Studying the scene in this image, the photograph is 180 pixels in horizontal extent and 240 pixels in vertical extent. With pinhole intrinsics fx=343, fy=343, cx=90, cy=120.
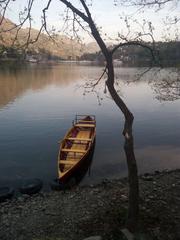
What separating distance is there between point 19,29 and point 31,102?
48.6 meters

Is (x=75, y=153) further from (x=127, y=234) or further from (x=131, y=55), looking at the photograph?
(x=127, y=234)

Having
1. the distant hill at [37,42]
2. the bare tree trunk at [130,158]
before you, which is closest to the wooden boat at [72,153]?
the bare tree trunk at [130,158]

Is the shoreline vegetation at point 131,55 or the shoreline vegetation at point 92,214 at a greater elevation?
the shoreline vegetation at point 131,55

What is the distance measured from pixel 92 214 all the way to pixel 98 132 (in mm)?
23043

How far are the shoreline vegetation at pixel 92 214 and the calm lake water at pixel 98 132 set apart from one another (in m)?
4.47

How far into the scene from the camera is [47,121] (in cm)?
4209

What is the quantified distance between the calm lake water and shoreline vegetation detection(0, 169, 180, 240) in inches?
176

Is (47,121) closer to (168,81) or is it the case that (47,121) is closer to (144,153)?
(144,153)

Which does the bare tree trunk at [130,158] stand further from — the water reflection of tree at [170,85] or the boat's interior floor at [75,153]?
the boat's interior floor at [75,153]

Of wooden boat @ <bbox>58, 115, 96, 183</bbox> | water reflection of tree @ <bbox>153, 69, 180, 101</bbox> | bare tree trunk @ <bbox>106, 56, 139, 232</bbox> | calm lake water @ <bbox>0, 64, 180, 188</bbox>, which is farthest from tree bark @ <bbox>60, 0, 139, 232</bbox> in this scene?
wooden boat @ <bbox>58, 115, 96, 183</bbox>

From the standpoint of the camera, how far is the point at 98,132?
36.0 meters

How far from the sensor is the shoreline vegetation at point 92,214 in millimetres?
11281

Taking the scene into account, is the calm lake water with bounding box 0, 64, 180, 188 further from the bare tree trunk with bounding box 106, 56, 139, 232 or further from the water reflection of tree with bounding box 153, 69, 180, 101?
the bare tree trunk with bounding box 106, 56, 139, 232

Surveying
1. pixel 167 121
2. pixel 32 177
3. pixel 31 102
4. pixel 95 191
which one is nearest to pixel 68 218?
pixel 95 191
